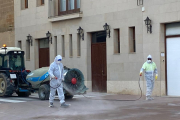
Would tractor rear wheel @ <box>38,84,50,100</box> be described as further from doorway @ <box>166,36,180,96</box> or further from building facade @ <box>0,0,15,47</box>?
building facade @ <box>0,0,15,47</box>

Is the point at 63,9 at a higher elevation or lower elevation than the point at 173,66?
higher

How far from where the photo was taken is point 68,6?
74.1 feet

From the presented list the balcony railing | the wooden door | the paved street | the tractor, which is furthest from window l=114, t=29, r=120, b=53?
the paved street

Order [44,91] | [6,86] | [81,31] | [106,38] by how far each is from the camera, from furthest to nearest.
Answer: [81,31] → [106,38] → [6,86] → [44,91]

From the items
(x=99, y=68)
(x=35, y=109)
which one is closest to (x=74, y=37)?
(x=99, y=68)

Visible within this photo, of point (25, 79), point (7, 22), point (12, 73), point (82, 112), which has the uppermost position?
point (7, 22)

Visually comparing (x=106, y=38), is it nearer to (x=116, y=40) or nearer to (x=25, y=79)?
(x=116, y=40)

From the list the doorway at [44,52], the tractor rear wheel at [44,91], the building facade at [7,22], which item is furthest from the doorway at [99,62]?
the building facade at [7,22]

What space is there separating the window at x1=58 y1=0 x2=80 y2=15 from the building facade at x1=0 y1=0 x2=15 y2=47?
200 inches

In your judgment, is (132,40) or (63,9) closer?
(132,40)

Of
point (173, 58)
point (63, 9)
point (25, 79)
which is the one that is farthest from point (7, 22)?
point (173, 58)

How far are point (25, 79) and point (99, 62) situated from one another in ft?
16.4

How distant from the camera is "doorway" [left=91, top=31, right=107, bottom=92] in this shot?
20656 millimetres

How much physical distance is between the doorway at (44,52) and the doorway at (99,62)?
166 inches
